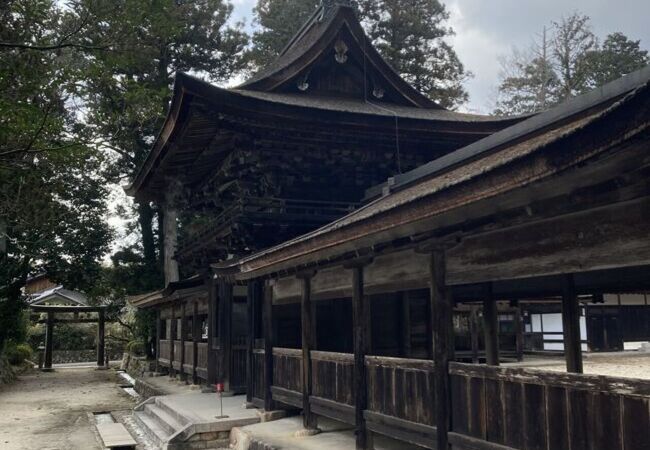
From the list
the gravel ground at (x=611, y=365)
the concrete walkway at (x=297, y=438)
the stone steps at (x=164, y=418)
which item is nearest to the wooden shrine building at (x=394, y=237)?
the concrete walkway at (x=297, y=438)

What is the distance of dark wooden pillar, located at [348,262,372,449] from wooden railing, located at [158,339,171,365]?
15.8 metres

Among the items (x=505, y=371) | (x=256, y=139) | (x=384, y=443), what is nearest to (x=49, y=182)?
(x=256, y=139)

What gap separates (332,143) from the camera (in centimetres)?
1237

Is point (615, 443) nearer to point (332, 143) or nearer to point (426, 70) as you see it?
point (332, 143)

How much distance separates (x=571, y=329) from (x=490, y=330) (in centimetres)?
151

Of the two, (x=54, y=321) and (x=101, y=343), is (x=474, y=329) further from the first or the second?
(x=54, y=321)

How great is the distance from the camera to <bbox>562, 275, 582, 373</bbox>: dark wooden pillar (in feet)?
21.0

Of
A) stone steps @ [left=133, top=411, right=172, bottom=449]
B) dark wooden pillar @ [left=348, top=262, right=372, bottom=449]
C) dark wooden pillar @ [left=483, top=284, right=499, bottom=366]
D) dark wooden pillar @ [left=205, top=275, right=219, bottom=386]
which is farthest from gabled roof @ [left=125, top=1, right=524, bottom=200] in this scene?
stone steps @ [left=133, top=411, right=172, bottom=449]

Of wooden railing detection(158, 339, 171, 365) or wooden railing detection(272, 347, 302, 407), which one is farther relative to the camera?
wooden railing detection(158, 339, 171, 365)

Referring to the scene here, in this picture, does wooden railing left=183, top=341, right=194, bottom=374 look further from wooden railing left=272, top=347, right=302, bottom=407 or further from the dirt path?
wooden railing left=272, top=347, right=302, bottom=407

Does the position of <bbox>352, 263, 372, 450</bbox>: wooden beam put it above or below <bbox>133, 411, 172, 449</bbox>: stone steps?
above

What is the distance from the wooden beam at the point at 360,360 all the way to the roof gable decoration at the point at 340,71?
6.45 meters

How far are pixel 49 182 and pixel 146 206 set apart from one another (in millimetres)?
22130

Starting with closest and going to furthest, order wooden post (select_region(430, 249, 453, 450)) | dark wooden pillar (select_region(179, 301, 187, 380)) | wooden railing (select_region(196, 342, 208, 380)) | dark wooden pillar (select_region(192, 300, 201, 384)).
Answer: wooden post (select_region(430, 249, 453, 450)), wooden railing (select_region(196, 342, 208, 380)), dark wooden pillar (select_region(192, 300, 201, 384)), dark wooden pillar (select_region(179, 301, 187, 380))
